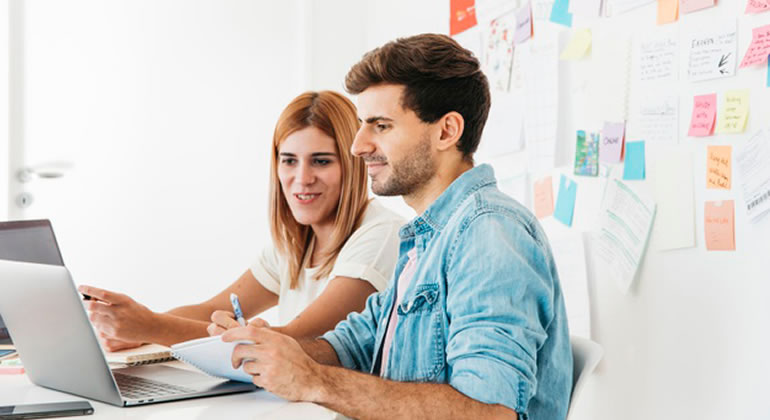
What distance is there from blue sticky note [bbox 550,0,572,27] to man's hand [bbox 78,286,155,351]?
1185 millimetres

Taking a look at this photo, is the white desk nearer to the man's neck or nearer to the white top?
the man's neck

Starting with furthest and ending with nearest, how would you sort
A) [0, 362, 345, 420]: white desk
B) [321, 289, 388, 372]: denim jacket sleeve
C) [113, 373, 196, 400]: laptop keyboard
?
[321, 289, 388, 372]: denim jacket sleeve, [113, 373, 196, 400]: laptop keyboard, [0, 362, 345, 420]: white desk

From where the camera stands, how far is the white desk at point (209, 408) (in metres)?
1.08

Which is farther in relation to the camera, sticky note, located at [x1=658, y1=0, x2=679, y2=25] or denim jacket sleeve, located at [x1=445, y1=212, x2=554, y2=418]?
sticky note, located at [x1=658, y1=0, x2=679, y2=25]

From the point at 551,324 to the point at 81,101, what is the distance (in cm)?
237

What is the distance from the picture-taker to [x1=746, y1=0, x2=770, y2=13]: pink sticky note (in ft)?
4.57

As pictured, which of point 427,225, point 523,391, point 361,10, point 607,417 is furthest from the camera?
point 361,10

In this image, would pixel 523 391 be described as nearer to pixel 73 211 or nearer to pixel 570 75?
pixel 570 75

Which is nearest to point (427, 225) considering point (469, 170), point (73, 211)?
point (469, 170)

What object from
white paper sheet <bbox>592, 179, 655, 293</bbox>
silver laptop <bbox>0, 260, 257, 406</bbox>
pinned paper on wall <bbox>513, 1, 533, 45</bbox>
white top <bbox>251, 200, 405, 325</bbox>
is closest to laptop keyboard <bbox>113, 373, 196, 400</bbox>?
silver laptop <bbox>0, 260, 257, 406</bbox>

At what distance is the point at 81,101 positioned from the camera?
3.04m

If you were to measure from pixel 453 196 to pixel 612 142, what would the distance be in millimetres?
583

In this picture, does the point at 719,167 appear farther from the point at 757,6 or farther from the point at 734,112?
the point at 757,6

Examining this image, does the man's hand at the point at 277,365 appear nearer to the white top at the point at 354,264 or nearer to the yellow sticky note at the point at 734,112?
the white top at the point at 354,264
